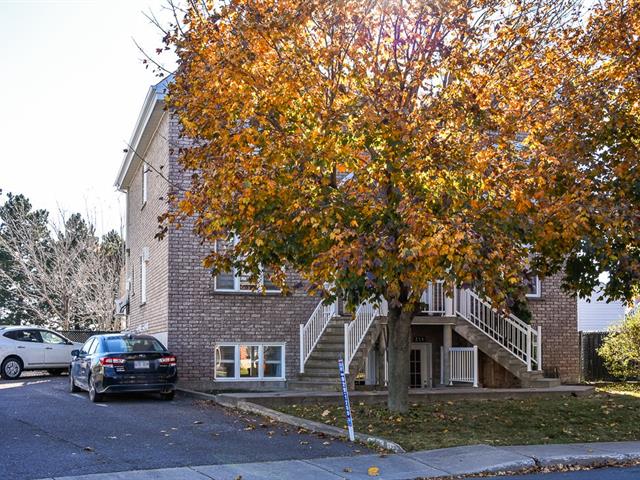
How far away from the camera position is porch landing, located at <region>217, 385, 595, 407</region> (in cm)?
1656

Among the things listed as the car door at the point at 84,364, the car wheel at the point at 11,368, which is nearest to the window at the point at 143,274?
the car wheel at the point at 11,368

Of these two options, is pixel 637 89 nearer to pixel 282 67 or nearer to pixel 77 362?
pixel 282 67

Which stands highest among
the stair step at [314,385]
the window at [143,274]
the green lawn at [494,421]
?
the window at [143,274]

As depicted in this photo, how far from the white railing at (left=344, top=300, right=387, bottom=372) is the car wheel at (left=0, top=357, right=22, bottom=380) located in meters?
11.3

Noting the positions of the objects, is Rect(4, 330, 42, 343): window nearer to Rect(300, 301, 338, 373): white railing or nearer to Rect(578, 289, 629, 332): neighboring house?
Rect(300, 301, 338, 373): white railing

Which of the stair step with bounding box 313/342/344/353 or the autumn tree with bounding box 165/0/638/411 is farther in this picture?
the stair step with bounding box 313/342/344/353

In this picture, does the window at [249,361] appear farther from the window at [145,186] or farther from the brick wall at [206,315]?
the window at [145,186]

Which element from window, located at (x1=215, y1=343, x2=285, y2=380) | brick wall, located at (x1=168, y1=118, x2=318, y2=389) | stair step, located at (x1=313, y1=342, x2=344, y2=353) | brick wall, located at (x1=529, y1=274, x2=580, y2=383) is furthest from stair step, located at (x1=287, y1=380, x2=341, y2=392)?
brick wall, located at (x1=529, y1=274, x2=580, y2=383)

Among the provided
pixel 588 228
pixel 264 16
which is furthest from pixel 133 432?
pixel 588 228

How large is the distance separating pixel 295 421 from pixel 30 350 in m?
14.2

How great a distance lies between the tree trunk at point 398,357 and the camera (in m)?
14.3

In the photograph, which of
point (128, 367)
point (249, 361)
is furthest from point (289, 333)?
point (128, 367)

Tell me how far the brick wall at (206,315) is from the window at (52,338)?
300 inches

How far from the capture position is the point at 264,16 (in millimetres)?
12320
